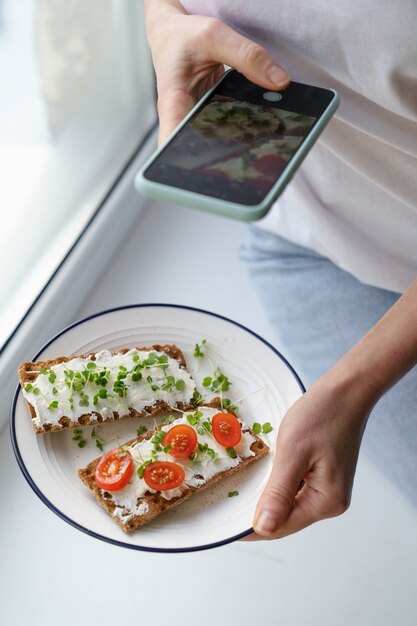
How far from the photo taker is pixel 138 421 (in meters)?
1.05

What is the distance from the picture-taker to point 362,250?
4.14 feet

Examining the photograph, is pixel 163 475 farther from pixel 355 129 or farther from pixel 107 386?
pixel 355 129

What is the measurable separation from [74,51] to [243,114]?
0.69 m

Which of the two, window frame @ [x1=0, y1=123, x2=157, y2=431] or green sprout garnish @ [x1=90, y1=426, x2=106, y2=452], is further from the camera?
window frame @ [x1=0, y1=123, x2=157, y2=431]

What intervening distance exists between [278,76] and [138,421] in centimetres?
46

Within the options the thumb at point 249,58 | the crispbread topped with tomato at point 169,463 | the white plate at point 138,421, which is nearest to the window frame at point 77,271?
the white plate at point 138,421

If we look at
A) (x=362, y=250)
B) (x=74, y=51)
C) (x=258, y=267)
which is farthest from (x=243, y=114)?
(x=74, y=51)

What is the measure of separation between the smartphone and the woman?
0.10ft

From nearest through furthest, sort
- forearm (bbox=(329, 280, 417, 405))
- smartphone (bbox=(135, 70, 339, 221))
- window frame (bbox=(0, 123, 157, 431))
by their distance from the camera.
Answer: smartphone (bbox=(135, 70, 339, 221))
forearm (bbox=(329, 280, 417, 405))
window frame (bbox=(0, 123, 157, 431))

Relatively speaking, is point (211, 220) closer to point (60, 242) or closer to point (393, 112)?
point (60, 242)

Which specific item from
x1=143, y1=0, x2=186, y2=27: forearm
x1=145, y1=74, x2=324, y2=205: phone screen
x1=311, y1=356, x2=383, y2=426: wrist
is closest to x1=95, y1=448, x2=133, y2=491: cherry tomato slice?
→ x1=311, y1=356, x2=383, y2=426: wrist

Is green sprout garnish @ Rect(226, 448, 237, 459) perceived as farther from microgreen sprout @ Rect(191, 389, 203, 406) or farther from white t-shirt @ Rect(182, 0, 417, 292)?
white t-shirt @ Rect(182, 0, 417, 292)

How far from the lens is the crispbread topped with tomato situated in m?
0.94

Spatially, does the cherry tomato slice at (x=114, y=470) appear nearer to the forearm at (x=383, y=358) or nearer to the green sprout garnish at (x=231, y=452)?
the green sprout garnish at (x=231, y=452)
